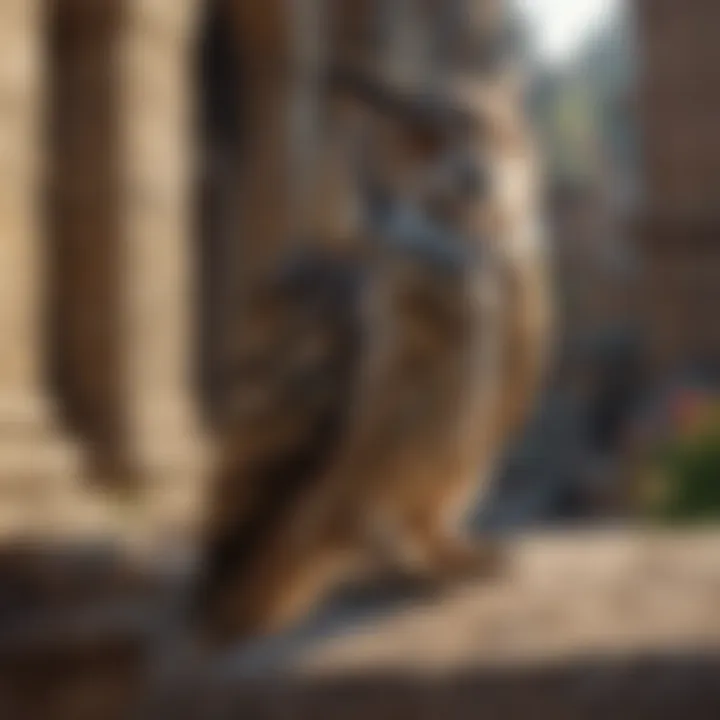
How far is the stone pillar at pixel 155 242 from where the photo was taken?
20.6 feet

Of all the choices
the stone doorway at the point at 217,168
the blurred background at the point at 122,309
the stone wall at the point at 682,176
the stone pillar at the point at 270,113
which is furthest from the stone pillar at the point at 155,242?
the stone wall at the point at 682,176

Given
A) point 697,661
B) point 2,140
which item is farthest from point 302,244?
point 2,140

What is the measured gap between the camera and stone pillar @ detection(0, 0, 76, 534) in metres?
4.78

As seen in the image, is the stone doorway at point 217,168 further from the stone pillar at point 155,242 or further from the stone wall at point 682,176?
the stone wall at point 682,176

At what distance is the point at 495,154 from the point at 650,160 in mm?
16775

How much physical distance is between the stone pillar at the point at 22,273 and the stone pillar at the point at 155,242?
0.81 m

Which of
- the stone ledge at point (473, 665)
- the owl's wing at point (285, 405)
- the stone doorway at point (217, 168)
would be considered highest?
the stone doorway at point (217, 168)

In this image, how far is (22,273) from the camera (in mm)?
5234

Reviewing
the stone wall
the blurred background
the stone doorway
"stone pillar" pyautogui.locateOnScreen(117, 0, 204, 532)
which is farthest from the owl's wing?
the stone wall

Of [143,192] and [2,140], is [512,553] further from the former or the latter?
[143,192]

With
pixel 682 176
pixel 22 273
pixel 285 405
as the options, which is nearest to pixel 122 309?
pixel 22 273

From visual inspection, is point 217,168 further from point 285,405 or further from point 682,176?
point 682,176

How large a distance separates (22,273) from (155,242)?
128cm

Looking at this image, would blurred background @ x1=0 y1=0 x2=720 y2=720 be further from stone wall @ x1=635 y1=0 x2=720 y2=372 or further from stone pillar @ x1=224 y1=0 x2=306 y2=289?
stone wall @ x1=635 y1=0 x2=720 y2=372
